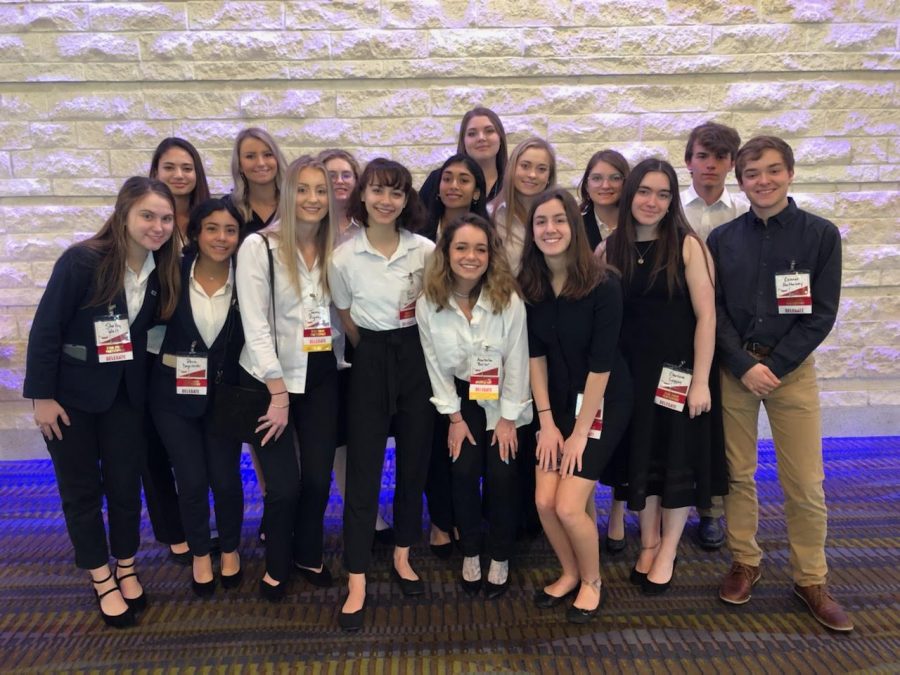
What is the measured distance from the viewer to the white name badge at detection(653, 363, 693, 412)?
7.14 ft

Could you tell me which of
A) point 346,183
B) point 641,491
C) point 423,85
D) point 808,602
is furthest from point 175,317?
point 808,602

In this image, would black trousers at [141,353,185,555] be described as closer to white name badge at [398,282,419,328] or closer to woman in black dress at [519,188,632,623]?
white name badge at [398,282,419,328]

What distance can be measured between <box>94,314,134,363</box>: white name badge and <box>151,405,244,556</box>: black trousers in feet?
0.86

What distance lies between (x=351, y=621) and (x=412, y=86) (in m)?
2.96

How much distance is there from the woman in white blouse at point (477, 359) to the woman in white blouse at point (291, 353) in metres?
0.41

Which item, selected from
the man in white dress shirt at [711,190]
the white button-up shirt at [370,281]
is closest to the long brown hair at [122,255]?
the white button-up shirt at [370,281]

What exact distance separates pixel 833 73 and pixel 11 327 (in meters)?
5.32

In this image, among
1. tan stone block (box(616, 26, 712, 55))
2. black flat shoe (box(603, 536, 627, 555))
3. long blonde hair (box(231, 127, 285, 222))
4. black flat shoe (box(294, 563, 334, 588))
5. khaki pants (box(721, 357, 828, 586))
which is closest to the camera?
khaki pants (box(721, 357, 828, 586))

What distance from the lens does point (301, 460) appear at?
2.31 metres

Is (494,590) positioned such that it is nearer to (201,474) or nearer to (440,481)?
(440,481)

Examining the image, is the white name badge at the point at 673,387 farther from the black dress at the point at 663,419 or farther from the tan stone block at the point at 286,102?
the tan stone block at the point at 286,102

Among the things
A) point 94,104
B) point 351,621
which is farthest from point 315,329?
point 94,104

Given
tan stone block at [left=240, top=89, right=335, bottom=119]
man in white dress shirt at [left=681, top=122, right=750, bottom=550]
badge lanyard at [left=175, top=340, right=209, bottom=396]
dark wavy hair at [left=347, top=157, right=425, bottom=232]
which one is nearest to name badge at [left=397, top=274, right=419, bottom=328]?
dark wavy hair at [left=347, top=157, right=425, bottom=232]

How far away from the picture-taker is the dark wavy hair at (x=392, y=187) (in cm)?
215
